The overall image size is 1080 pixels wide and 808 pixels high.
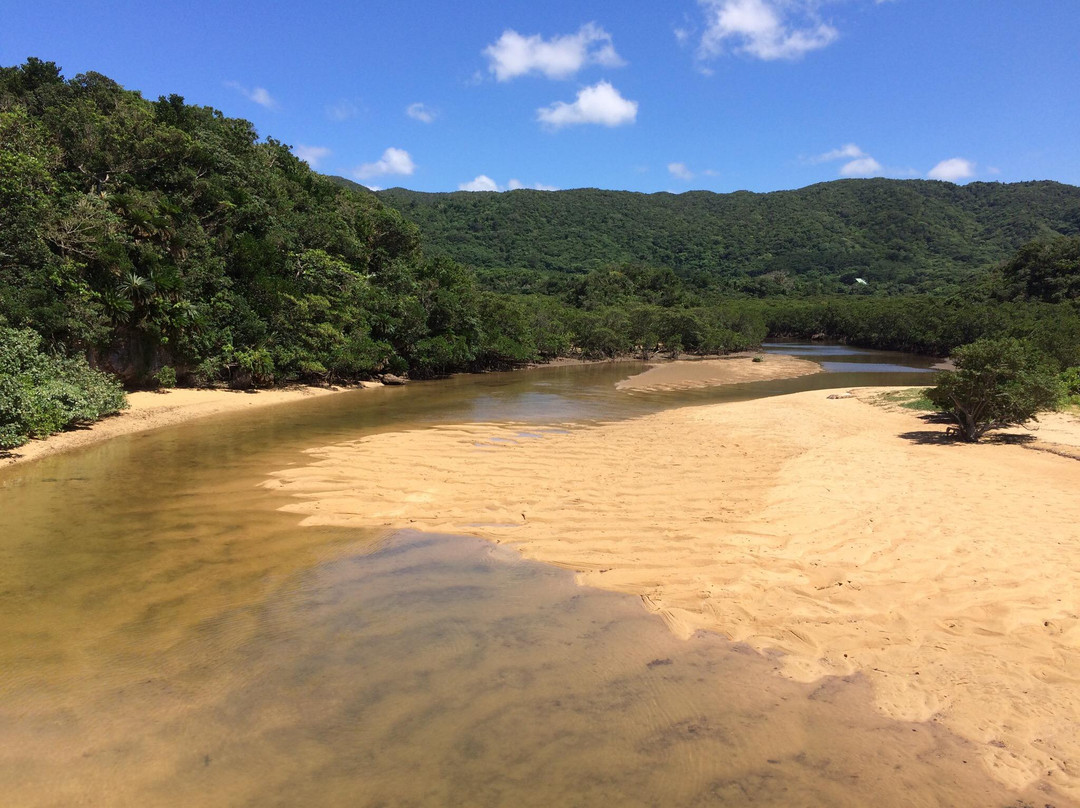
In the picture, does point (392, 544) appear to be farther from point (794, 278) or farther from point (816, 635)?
point (794, 278)

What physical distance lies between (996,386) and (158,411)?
998 inches

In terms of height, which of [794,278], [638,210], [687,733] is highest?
[638,210]

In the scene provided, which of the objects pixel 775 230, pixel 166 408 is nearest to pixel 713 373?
pixel 166 408

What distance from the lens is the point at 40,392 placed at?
15836 mm

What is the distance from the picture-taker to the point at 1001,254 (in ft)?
413

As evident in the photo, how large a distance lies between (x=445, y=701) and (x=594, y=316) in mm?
56583

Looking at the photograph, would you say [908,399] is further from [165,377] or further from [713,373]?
[165,377]

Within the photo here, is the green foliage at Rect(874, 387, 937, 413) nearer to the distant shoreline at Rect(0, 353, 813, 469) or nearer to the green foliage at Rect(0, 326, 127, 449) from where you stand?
the distant shoreline at Rect(0, 353, 813, 469)

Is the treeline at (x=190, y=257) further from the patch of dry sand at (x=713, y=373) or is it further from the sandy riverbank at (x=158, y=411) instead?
the patch of dry sand at (x=713, y=373)

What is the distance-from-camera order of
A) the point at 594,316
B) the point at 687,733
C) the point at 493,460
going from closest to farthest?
the point at 687,733 < the point at 493,460 < the point at 594,316

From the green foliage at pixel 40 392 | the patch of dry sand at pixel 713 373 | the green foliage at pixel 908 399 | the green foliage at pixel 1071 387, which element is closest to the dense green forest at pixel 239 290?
the green foliage at pixel 40 392

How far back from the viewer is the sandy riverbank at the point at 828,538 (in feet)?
16.8

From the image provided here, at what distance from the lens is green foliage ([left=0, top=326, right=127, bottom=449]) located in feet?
47.4

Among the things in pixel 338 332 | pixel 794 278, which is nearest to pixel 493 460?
pixel 338 332
